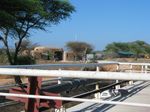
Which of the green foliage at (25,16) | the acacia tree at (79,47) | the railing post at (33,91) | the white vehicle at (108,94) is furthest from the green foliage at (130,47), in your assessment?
the railing post at (33,91)

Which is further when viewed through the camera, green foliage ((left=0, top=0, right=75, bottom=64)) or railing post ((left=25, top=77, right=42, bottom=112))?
green foliage ((left=0, top=0, right=75, bottom=64))

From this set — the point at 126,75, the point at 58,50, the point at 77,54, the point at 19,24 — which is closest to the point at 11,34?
the point at 19,24

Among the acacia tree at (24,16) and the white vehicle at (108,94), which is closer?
the white vehicle at (108,94)

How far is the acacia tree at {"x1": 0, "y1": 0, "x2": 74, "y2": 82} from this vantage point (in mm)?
18891

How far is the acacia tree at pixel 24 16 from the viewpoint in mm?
18891

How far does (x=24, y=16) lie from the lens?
933 inches

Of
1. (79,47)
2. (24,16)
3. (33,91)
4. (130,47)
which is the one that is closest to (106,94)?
(33,91)

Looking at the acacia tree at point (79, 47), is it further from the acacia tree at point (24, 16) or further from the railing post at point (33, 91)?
the railing post at point (33, 91)

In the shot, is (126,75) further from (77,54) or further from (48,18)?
(77,54)

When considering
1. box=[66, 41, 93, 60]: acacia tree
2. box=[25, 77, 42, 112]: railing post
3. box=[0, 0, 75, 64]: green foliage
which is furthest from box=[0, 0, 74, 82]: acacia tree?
box=[66, 41, 93, 60]: acacia tree

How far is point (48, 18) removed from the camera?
2719 cm

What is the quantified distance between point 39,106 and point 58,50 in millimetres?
77714

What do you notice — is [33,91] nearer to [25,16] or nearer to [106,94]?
[106,94]

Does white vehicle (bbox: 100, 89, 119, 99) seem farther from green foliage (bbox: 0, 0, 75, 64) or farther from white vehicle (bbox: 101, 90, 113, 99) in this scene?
green foliage (bbox: 0, 0, 75, 64)
